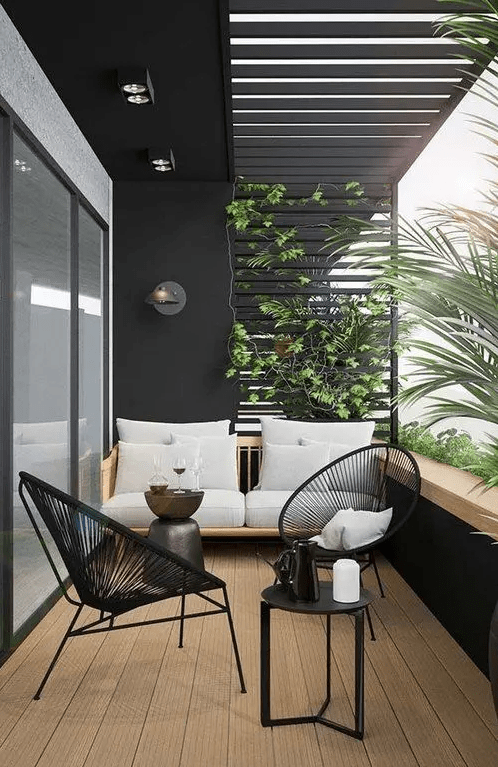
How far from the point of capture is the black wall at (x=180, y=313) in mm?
6703

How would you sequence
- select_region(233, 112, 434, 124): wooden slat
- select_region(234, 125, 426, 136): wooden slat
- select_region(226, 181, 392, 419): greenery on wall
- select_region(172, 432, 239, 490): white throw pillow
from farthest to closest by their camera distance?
1. select_region(226, 181, 392, 419): greenery on wall
2. select_region(172, 432, 239, 490): white throw pillow
3. select_region(234, 125, 426, 136): wooden slat
4. select_region(233, 112, 434, 124): wooden slat

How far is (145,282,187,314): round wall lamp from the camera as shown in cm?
647

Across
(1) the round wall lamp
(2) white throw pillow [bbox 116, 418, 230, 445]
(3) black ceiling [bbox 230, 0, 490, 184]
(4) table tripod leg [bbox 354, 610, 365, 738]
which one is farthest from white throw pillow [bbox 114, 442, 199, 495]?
(4) table tripod leg [bbox 354, 610, 365, 738]

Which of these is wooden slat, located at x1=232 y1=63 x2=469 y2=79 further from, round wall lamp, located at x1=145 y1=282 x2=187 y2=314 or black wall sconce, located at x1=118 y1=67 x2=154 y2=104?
round wall lamp, located at x1=145 y1=282 x2=187 y2=314

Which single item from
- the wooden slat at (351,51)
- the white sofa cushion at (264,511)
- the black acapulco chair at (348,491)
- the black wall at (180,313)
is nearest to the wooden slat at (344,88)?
the wooden slat at (351,51)

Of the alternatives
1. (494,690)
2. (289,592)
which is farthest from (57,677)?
(494,690)

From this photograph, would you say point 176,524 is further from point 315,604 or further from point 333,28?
point 333,28

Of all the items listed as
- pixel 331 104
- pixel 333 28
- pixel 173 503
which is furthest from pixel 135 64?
pixel 173 503

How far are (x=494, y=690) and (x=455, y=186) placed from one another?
3.78 meters

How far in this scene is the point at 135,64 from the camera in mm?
4164

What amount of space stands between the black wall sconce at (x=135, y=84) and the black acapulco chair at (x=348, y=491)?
2.25 meters

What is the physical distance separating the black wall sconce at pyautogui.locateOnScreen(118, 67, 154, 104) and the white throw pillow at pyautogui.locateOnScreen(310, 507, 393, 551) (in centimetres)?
246

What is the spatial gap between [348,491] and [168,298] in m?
2.43

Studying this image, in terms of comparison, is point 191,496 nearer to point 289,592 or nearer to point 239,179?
point 289,592
